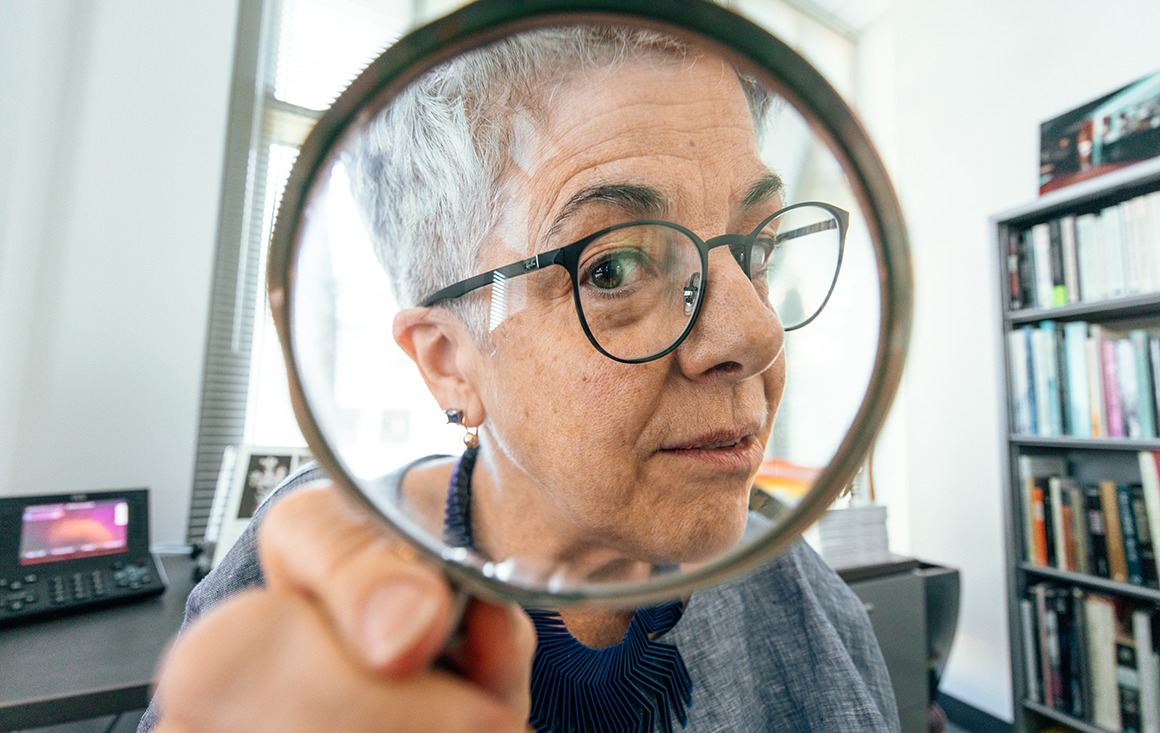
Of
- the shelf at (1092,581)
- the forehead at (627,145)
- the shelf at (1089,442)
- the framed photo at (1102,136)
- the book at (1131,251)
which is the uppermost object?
the framed photo at (1102,136)

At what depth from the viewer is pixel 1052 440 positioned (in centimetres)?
186

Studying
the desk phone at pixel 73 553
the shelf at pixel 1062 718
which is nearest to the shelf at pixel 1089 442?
the shelf at pixel 1062 718

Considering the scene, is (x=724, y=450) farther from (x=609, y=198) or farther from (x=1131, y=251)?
(x=1131, y=251)

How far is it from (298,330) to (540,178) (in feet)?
0.59

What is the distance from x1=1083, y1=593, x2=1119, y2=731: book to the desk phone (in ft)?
8.85

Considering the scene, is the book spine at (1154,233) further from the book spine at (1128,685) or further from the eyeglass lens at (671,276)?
the eyeglass lens at (671,276)

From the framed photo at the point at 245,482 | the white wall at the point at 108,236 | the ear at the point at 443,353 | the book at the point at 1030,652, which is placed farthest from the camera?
the book at the point at 1030,652

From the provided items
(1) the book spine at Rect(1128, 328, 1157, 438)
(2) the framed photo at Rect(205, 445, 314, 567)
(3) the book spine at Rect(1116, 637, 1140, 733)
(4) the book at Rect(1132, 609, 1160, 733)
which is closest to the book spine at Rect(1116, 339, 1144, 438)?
(1) the book spine at Rect(1128, 328, 1157, 438)

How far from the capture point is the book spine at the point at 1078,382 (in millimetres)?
1781

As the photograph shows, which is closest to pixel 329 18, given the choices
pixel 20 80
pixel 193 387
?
pixel 20 80

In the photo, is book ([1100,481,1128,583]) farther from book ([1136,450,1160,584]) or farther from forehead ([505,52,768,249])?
forehead ([505,52,768,249])

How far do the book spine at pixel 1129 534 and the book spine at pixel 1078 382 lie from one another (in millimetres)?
200

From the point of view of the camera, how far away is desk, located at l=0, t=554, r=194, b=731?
2.48 feet

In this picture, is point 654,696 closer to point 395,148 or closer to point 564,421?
point 564,421
